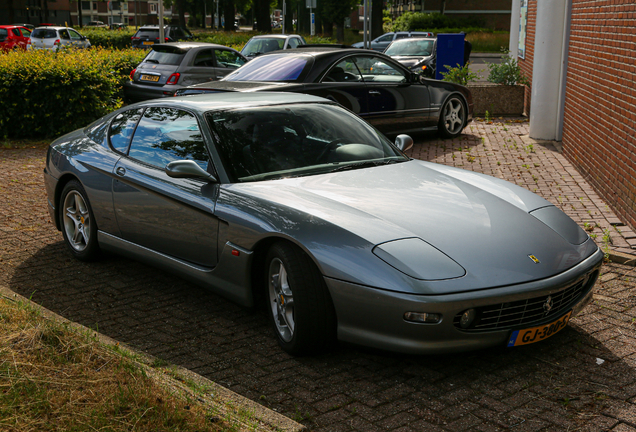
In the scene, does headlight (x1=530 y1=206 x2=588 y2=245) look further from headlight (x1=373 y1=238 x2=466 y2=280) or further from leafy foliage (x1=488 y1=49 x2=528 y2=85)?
leafy foliage (x1=488 y1=49 x2=528 y2=85)

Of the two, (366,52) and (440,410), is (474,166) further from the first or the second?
(440,410)

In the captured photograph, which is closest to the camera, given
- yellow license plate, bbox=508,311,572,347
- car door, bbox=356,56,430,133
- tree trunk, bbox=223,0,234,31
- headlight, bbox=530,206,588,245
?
yellow license plate, bbox=508,311,572,347

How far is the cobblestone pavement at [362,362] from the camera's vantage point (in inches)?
133

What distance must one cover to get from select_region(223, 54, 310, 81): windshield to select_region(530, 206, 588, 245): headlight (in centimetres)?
601

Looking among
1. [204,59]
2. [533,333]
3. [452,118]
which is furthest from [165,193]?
[204,59]

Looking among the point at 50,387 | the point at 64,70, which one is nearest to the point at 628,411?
the point at 50,387

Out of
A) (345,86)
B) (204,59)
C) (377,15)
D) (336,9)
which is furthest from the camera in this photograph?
(336,9)

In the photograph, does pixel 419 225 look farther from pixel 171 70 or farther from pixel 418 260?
pixel 171 70

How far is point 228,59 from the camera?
1594 cm

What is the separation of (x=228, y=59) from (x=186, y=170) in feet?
39.5

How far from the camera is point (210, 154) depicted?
4.63m

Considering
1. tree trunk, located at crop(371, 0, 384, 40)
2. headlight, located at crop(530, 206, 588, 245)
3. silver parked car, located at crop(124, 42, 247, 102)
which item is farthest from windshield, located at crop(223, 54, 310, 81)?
tree trunk, located at crop(371, 0, 384, 40)

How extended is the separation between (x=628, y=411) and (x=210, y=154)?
287 centimetres

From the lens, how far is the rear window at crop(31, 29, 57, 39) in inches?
1298
